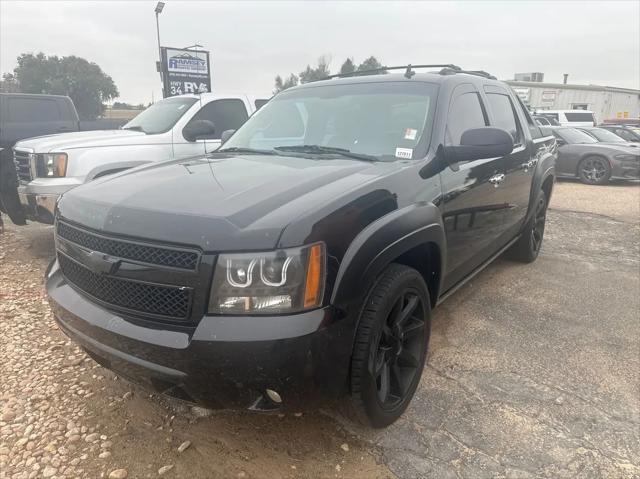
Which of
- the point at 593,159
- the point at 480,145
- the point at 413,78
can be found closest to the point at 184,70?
the point at 593,159

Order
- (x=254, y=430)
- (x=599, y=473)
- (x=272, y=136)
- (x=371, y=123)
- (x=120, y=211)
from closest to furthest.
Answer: (x=120, y=211), (x=599, y=473), (x=254, y=430), (x=371, y=123), (x=272, y=136)

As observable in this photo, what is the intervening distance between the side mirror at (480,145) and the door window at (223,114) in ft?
13.9

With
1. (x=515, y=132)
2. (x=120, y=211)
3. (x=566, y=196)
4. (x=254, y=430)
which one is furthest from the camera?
(x=566, y=196)

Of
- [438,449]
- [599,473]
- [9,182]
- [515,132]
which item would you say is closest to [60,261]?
[438,449]

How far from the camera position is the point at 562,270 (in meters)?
5.26

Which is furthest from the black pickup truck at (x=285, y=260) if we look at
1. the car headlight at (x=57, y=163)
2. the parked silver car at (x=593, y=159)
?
the parked silver car at (x=593, y=159)

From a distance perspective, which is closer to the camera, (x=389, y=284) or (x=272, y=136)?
(x=389, y=284)

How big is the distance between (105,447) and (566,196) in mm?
Result: 10674

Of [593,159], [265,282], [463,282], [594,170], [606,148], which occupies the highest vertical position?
[265,282]

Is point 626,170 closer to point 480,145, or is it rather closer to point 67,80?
point 480,145

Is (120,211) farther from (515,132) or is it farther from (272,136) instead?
(515,132)

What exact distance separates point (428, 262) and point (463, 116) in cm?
117

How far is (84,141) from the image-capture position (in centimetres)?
539

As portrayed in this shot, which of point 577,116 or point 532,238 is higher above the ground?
point 577,116
